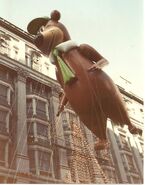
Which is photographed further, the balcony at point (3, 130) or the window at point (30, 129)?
the window at point (30, 129)

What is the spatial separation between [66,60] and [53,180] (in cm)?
896

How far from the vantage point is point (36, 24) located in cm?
636

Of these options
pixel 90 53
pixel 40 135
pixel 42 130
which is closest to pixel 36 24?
pixel 90 53

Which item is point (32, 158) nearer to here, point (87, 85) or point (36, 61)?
point (36, 61)

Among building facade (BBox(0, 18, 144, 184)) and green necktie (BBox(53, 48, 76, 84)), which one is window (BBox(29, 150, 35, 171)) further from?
green necktie (BBox(53, 48, 76, 84))

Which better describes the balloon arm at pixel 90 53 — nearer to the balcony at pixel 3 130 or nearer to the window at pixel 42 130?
the balcony at pixel 3 130

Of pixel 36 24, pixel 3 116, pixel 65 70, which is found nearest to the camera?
pixel 65 70

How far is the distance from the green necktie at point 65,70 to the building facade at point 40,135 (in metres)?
5.19

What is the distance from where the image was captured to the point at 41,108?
17.3m

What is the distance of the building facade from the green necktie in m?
5.19

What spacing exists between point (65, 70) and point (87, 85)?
0.49 meters

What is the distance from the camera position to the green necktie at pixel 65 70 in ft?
17.5

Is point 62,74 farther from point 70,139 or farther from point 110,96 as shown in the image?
point 70,139

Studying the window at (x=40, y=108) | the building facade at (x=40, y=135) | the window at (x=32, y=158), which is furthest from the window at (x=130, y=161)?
the window at (x=32, y=158)
